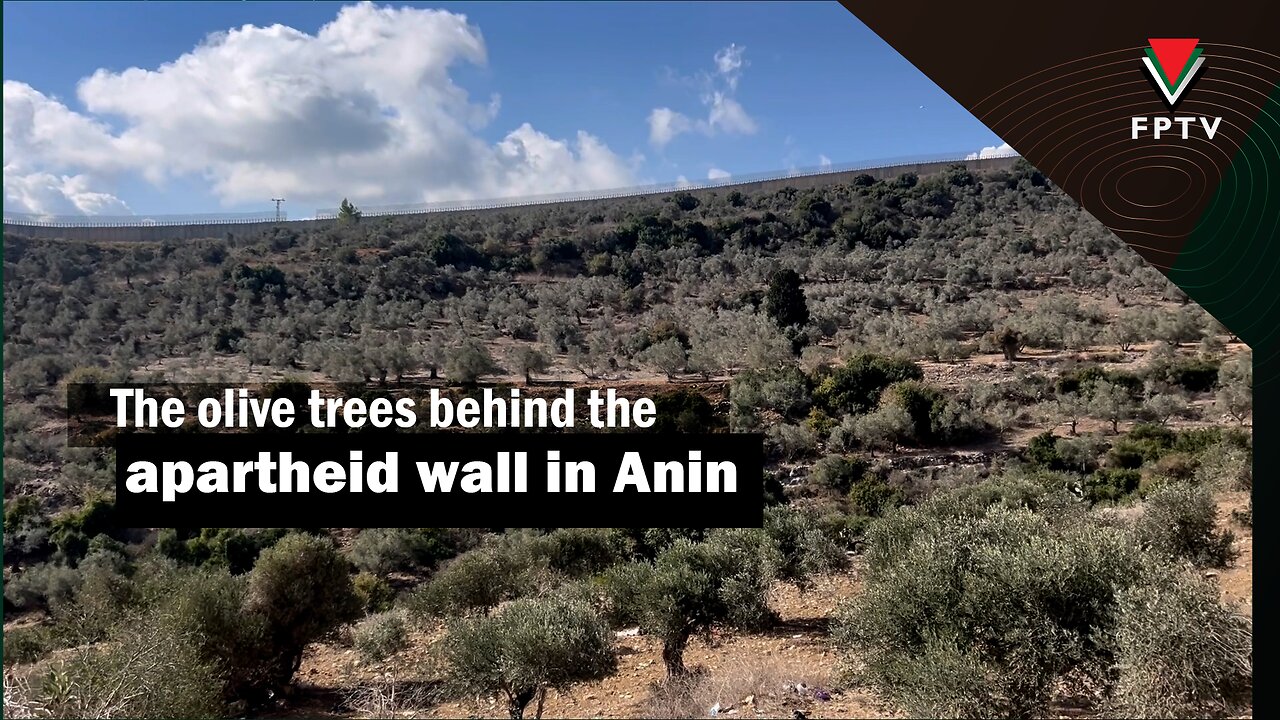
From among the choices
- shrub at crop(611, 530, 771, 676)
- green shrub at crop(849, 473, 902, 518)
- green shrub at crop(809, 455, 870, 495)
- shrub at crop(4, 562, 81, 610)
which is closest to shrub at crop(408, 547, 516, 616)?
shrub at crop(611, 530, 771, 676)

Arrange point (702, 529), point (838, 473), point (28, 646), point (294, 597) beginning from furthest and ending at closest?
1. point (838, 473)
2. point (702, 529)
3. point (294, 597)
4. point (28, 646)

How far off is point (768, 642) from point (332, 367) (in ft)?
49.2

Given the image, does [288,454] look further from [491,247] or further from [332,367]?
[491,247]

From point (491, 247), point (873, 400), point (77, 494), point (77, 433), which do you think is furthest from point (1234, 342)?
point (77, 433)

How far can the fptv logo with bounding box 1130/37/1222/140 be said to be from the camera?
15.6ft

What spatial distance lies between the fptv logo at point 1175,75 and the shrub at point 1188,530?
5194 millimetres

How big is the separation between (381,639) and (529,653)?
387 centimetres

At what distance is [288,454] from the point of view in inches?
273

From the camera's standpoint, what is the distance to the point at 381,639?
9.16m

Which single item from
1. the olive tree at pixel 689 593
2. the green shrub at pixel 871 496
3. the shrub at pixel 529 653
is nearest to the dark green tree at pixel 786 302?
the green shrub at pixel 871 496

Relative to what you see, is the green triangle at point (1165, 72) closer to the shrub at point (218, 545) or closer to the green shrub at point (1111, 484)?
the green shrub at point (1111, 484)

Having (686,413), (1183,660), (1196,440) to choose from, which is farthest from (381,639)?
(1196,440)

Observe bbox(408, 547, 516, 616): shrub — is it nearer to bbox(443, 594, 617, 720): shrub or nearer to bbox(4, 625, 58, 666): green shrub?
bbox(443, 594, 617, 720): shrub

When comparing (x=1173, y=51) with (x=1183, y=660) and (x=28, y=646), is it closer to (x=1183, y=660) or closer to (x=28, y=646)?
(x=1183, y=660)
